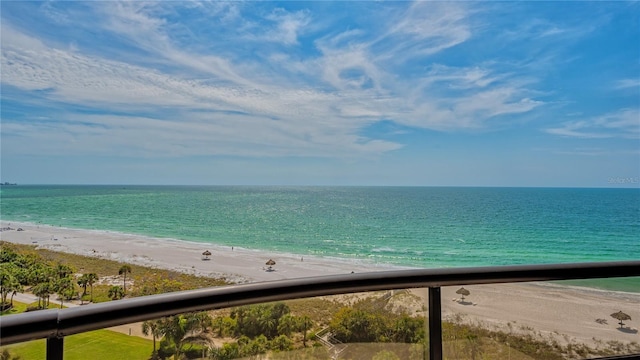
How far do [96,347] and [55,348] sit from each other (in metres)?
0.08

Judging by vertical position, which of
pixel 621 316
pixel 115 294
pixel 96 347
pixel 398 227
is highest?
pixel 96 347

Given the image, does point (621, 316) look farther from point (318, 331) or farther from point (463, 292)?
point (318, 331)

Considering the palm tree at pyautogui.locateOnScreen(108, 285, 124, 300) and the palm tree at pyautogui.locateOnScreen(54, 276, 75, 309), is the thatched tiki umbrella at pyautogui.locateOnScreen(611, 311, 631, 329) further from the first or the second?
the palm tree at pyautogui.locateOnScreen(54, 276, 75, 309)

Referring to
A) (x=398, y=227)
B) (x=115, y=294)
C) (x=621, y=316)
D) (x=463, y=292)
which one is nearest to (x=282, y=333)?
(x=463, y=292)

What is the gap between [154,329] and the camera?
85 cm

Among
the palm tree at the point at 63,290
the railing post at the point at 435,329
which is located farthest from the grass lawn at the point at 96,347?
the palm tree at the point at 63,290

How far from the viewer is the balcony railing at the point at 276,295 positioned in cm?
70

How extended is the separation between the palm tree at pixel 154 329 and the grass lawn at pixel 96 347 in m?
0.01

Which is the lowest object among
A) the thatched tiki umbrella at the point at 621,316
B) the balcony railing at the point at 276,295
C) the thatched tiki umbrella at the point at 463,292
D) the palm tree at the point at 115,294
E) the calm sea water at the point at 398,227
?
the calm sea water at the point at 398,227

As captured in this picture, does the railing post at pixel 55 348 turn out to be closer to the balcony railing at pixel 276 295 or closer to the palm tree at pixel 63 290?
the balcony railing at pixel 276 295

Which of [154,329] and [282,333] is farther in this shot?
[282,333]

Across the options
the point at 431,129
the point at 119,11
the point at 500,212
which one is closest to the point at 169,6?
the point at 119,11

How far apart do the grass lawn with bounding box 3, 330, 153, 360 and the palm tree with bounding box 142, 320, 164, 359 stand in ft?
0.04

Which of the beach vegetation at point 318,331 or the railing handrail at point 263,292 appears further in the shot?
the beach vegetation at point 318,331
